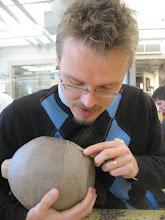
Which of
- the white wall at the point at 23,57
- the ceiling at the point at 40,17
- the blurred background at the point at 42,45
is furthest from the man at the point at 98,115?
the white wall at the point at 23,57

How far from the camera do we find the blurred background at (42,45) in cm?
344

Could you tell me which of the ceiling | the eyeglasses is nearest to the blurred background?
the ceiling

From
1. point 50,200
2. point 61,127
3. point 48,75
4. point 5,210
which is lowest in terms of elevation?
point 5,210

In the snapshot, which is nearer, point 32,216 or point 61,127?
point 32,216

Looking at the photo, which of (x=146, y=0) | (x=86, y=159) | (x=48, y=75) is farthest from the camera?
(x=48, y=75)

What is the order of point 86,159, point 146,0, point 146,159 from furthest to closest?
point 146,0
point 146,159
point 86,159

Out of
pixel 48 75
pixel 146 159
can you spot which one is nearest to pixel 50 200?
pixel 146 159

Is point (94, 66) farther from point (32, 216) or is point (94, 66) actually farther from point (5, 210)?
point (5, 210)

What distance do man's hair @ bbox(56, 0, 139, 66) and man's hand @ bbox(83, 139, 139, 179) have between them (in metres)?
0.34

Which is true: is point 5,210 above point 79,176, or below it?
below

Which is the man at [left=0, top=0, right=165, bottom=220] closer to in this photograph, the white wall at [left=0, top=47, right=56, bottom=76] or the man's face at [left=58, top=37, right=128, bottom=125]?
the man's face at [left=58, top=37, right=128, bottom=125]

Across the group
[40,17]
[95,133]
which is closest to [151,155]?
[95,133]

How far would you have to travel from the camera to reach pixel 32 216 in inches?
28.5

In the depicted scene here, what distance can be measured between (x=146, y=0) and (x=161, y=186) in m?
3.45
